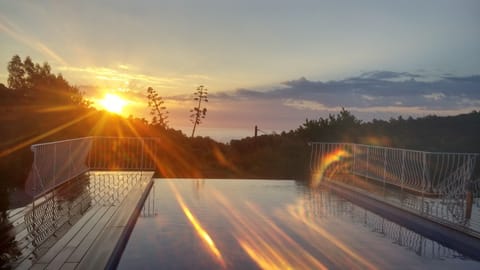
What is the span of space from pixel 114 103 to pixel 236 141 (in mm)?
6740

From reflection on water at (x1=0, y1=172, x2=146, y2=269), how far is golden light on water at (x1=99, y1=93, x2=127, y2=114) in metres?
13.8

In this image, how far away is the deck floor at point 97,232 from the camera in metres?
4.08

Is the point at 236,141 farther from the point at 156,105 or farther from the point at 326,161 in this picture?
the point at 326,161

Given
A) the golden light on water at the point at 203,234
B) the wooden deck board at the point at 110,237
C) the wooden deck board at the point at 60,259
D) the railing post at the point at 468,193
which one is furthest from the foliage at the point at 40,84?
the railing post at the point at 468,193

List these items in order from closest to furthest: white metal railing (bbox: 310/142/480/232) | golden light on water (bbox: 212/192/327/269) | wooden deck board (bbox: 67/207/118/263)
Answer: wooden deck board (bbox: 67/207/118/263), golden light on water (bbox: 212/192/327/269), white metal railing (bbox: 310/142/480/232)

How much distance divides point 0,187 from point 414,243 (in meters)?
6.97

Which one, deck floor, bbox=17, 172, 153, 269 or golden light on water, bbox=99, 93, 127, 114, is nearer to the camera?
deck floor, bbox=17, 172, 153, 269

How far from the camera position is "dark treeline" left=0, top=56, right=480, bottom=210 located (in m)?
16.3

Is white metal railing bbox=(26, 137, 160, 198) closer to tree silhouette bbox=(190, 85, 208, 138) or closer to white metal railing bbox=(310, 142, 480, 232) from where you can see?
white metal railing bbox=(310, 142, 480, 232)

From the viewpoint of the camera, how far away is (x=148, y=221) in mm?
6688

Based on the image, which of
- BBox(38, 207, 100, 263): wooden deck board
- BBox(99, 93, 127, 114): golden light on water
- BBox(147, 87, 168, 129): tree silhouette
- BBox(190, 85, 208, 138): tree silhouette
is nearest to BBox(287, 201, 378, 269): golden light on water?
BBox(38, 207, 100, 263): wooden deck board

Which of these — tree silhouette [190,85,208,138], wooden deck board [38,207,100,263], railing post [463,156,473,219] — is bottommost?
wooden deck board [38,207,100,263]

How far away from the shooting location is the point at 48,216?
602cm

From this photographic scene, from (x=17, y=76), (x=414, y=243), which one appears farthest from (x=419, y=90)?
(x=17, y=76)
